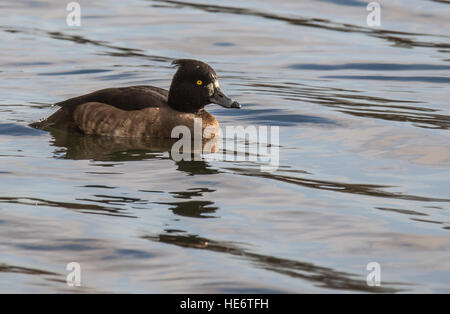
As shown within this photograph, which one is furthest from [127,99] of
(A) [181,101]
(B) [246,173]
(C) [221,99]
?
(B) [246,173]

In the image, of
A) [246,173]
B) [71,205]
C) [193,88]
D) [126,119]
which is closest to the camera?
[71,205]

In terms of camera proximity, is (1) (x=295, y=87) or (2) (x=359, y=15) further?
(2) (x=359, y=15)

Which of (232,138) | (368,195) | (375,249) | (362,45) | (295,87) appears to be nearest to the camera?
(375,249)

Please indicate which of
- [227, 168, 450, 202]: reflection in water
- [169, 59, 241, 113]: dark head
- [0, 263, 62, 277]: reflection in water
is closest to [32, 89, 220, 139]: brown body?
[169, 59, 241, 113]: dark head

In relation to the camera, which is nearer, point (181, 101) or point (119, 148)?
point (119, 148)

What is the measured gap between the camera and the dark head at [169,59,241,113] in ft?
35.5

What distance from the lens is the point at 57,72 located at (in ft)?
48.7

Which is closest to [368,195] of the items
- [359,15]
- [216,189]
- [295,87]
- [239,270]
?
[216,189]

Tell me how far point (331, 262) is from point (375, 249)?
0.46m

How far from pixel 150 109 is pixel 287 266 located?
4354 mm

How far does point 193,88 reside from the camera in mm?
10852

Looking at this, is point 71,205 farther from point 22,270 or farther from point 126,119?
point 126,119

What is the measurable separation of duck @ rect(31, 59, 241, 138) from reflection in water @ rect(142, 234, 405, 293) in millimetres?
3537
